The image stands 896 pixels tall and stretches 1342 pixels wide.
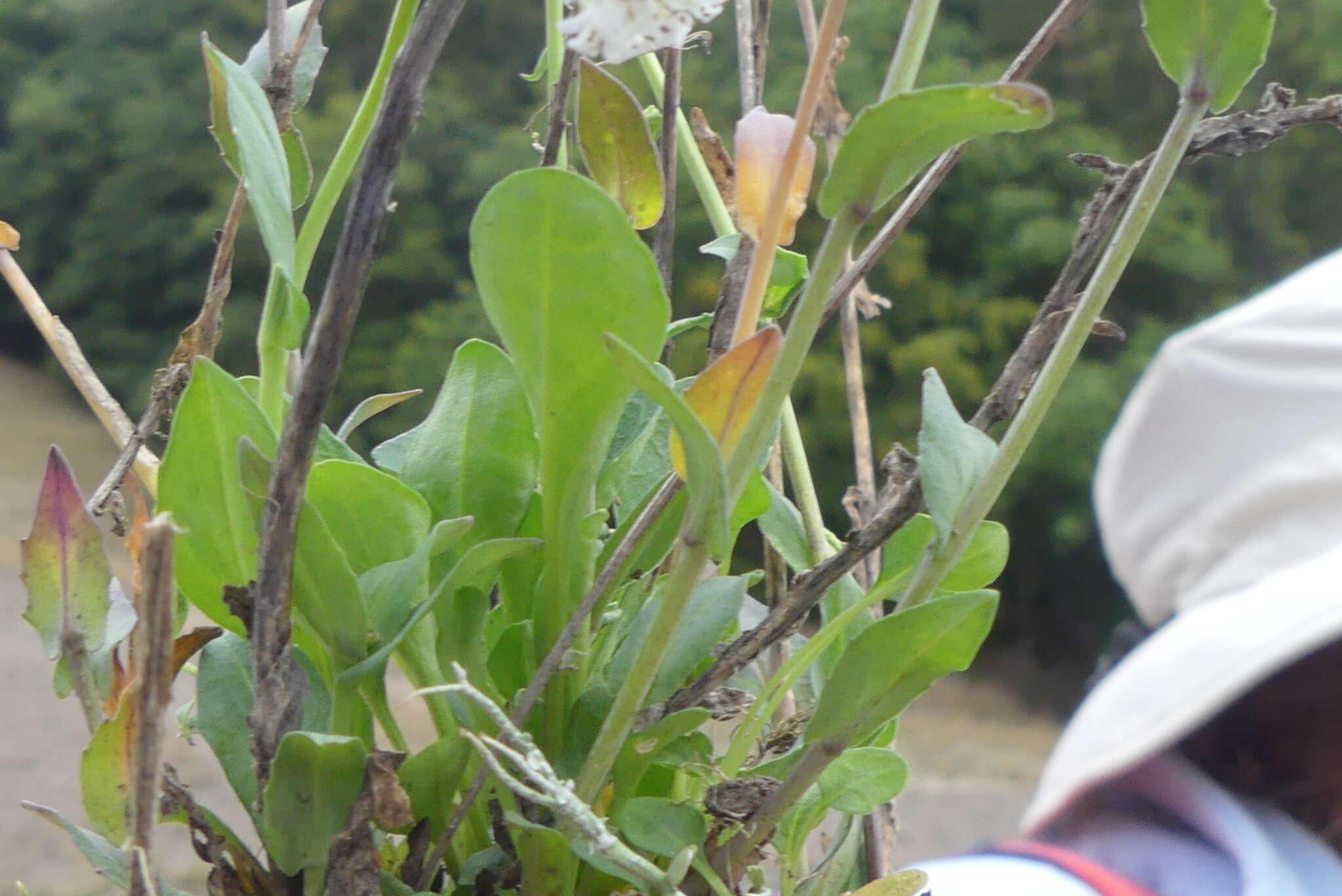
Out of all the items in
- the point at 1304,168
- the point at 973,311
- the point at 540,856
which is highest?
the point at 540,856

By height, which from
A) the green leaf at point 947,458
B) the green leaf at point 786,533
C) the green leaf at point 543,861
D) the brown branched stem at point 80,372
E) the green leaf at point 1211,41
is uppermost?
the green leaf at point 1211,41

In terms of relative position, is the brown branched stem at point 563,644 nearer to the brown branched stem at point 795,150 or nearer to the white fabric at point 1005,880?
the brown branched stem at point 795,150

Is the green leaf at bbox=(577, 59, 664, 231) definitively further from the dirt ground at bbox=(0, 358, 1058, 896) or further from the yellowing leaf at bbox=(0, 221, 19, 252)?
the dirt ground at bbox=(0, 358, 1058, 896)

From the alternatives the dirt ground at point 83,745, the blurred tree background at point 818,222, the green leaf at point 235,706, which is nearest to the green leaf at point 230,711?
the green leaf at point 235,706

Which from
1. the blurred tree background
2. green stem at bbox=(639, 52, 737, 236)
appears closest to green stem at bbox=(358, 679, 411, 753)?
green stem at bbox=(639, 52, 737, 236)

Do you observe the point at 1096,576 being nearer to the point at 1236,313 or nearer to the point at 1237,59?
the point at 1236,313

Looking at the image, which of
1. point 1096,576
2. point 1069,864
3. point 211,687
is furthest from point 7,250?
point 1096,576

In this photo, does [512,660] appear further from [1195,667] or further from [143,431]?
[1195,667]
